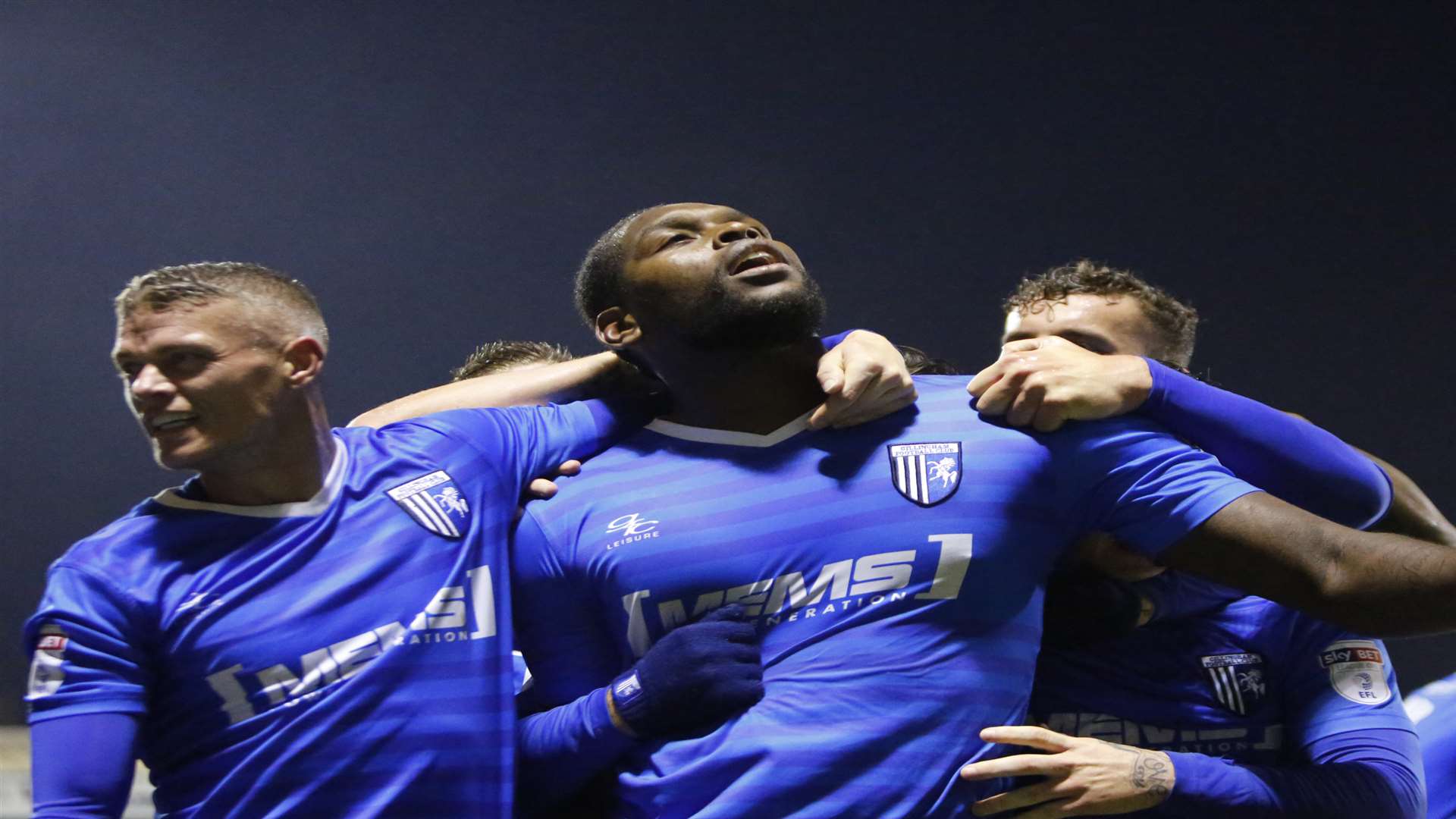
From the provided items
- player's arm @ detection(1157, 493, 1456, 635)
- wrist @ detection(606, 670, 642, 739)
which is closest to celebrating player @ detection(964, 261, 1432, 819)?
player's arm @ detection(1157, 493, 1456, 635)

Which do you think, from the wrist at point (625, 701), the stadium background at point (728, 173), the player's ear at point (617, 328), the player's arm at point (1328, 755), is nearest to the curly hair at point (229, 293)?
the player's ear at point (617, 328)

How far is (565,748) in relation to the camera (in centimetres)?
149

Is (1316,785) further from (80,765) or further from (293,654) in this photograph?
(80,765)

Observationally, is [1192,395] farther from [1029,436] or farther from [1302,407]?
Result: [1302,407]

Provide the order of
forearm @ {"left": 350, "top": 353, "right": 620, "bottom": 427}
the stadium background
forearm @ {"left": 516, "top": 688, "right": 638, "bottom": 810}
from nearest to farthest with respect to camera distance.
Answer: forearm @ {"left": 516, "top": 688, "right": 638, "bottom": 810}, forearm @ {"left": 350, "top": 353, "right": 620, "bottom": 427}, the stadium background

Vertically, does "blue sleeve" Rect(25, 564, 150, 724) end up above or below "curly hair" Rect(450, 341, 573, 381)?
below

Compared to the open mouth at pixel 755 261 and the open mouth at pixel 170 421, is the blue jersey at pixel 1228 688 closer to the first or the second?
the open mouth at pixel 755 261

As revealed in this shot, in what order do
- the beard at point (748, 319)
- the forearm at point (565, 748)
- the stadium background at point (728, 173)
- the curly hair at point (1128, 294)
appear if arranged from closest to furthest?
1. the forearm at point (565, 748)
2. the beard at point (748, 319)
3. the curly hair at point (1128, 294)
4. the stadium background at point (728, 173)

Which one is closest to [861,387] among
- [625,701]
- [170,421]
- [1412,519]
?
[625,701]

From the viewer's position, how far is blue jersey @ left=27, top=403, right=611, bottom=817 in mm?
1342

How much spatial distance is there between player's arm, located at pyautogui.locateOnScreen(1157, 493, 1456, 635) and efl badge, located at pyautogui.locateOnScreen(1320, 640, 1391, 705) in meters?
0.18

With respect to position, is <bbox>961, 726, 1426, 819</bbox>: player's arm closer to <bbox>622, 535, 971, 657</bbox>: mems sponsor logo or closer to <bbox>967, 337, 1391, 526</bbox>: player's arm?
A: <bbox>622, 535, 971, 657</bbox>: mems sponsor logo

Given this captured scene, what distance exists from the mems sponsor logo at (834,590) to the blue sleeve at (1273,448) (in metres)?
0.30

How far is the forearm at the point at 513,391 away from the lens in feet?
5.91
